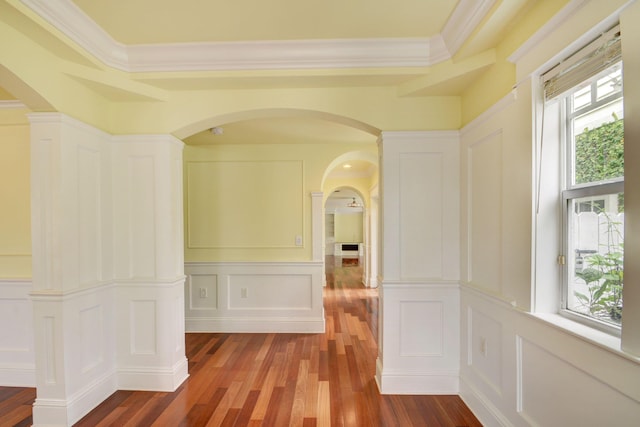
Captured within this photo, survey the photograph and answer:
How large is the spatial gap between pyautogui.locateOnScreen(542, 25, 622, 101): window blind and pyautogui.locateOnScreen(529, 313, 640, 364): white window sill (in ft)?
3.84

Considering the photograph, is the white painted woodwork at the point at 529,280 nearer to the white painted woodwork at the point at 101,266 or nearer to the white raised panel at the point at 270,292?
Answer: the white raised panel at the point at 270,292

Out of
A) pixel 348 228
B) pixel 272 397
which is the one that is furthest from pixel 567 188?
pixel 348 228

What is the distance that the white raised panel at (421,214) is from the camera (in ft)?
8.50

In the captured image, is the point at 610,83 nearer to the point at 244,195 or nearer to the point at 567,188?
the point at 567,188

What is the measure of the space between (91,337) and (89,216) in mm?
988

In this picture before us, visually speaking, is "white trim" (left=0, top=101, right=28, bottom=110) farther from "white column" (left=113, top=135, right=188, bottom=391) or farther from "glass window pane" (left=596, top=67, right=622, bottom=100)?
"glass window pane" (left=596, top=67, right=622, bottom=100)

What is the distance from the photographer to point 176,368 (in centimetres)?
271

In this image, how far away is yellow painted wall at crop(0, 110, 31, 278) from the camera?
8.82 feet

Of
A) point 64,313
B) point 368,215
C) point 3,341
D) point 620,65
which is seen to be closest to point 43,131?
point 64,313

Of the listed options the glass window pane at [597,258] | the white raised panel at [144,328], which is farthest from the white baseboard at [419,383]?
the white raised panel at [144,328]

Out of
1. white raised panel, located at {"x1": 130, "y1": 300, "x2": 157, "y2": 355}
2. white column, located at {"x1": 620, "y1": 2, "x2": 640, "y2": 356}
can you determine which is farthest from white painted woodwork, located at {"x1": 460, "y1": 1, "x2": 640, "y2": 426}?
white raised panel, located at {"x1": 130, "y1": 300, "x2": 157, "y2": 355}

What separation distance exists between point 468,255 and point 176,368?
109 inches

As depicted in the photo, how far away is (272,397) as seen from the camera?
8.26 ft

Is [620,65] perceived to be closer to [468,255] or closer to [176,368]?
[468,255]
